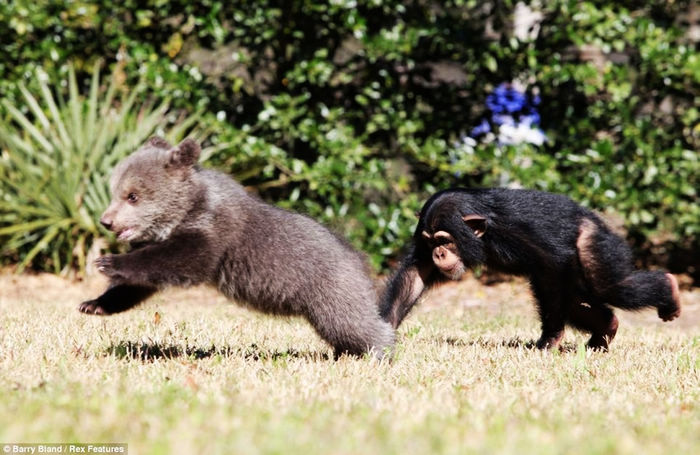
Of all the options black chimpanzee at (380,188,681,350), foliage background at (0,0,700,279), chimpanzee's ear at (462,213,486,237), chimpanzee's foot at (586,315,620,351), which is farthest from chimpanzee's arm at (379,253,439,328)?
foliage background at (0,0,700,279)

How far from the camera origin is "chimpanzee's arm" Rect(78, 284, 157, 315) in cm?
473

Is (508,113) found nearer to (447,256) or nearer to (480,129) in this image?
(480,129)

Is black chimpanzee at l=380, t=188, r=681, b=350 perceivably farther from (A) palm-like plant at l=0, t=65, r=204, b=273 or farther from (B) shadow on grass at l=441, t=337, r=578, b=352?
(A) palm-like plant at l=0, t=65, r=204, b=273

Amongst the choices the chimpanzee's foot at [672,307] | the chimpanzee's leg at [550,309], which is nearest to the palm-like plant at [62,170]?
the chimpanzee's leg at [550,309]

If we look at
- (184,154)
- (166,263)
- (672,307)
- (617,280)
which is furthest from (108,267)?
(672,307)

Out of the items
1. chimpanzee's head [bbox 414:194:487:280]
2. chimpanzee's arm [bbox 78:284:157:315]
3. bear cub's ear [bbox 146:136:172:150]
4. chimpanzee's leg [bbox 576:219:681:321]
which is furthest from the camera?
chimpanzee's leg [bbox 576:219:681:321]

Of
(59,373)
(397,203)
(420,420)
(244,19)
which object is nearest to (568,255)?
(420,420)

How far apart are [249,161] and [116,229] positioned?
4.83 meters

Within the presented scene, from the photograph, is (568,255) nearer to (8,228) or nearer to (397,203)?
(397,203)

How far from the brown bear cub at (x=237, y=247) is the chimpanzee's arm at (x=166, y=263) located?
0.01 metres

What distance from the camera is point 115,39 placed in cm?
999

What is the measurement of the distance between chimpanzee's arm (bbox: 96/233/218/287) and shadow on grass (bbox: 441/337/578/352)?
217 centimetres

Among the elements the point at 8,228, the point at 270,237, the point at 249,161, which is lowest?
the point at 8,228

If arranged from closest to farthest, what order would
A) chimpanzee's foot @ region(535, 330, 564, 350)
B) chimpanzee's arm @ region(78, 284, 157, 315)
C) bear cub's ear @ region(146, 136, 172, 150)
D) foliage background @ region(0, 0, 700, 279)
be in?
chimpanzee's arm @ region(78, 284, 157, 315), bear cub's ear @ region(146, 136, 172, 150), chimpanzee's foot @ region(535, 330, 564, 350), foliage background @ region(0, 0, 700, 279)
